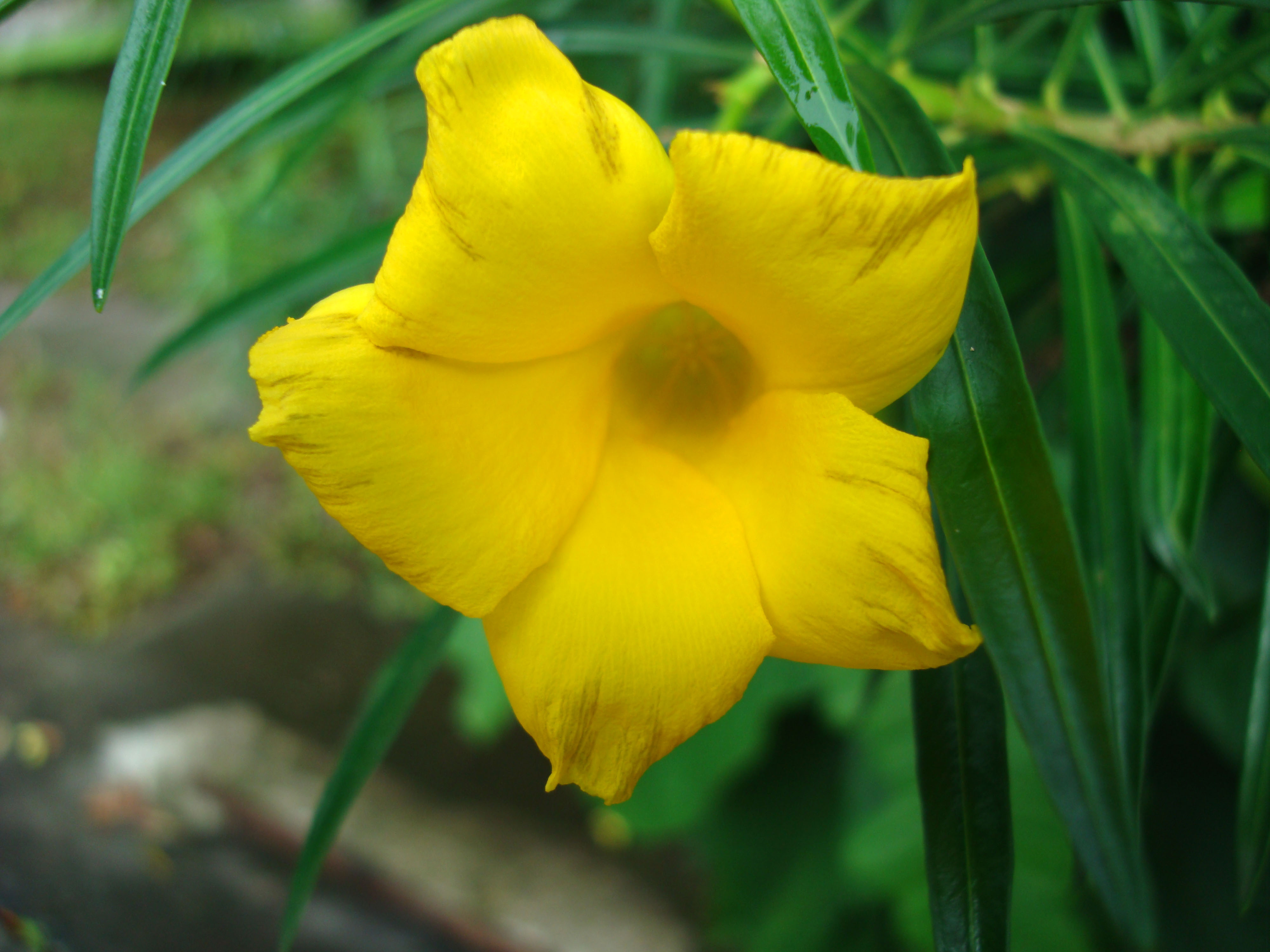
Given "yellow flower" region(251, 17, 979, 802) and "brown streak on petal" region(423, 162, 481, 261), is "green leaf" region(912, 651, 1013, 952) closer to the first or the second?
"yellow flower" region(251, 17, 979, 802)

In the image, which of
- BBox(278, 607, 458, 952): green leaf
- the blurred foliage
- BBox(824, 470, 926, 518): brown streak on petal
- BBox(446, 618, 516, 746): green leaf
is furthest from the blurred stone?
BBox(824, 470, 926, 518): brown streak on petal

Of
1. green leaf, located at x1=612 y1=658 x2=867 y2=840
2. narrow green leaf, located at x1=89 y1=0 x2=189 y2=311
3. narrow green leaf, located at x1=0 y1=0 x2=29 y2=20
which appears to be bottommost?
green leaf, located at x1=612 y1=658 x2=867 y2=840

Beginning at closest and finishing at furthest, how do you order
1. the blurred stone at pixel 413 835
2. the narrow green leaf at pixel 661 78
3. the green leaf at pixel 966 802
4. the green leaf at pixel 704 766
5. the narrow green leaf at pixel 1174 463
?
the green leaf at pixel 966 802 → the narrow green leaf at pixel 1174 463 → the narrow green leaf at pixel 661 78 → the green leaf at pixel 704 766 → the blurred stone at pixel 413 835

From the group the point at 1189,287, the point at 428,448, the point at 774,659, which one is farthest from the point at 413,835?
the point at 1189,287

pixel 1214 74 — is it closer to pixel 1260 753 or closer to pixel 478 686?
pixel 1260 753

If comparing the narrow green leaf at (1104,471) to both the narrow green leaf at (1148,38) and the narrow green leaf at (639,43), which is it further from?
the narrow green leaf at (639,43)

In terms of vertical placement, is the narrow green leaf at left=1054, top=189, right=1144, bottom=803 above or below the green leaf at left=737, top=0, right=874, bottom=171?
below

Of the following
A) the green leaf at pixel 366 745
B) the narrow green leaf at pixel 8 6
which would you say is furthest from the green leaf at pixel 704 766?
the narrow green leaf at pixel 8 6
